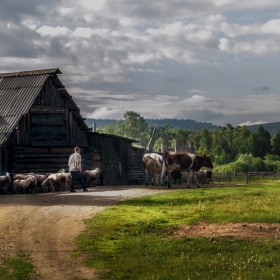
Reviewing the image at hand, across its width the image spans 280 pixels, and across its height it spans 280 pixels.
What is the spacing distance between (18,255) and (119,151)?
1243 inches

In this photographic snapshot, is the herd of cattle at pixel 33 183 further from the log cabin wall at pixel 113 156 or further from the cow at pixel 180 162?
the log cabin wall at pixel 113 156

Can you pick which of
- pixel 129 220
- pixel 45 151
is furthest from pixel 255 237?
pixel 45 151

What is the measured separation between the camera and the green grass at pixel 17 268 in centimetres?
1088

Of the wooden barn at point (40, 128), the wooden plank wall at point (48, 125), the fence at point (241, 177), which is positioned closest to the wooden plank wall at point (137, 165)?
the wooden barn at point (40, 128)

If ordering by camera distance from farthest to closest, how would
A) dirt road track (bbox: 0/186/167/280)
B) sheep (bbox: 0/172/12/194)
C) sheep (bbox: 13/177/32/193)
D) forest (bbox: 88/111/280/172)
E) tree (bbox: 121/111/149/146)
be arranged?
tree (bbox: 121/111/149/146) → forest (bbox: 88/111/280/172) → sheep (bbox: 0/172/12/194) → sheep (bbox: 13/177/32/193) → dirt road track (bbox: 0/186/167/280)

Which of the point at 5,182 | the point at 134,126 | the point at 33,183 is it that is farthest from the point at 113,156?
the point at 134,126

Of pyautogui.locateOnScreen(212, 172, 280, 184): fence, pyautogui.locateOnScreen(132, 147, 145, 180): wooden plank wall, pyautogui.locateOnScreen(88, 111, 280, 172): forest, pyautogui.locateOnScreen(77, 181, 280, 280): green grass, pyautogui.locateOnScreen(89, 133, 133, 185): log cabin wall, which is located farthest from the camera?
pyautogui.locateOnScreen(88, 111, 280, 172): forest

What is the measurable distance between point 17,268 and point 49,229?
405 centimetres

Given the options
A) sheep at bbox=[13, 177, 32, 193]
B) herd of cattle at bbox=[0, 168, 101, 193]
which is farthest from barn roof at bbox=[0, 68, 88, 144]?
sheep at bbox=[13, 177, 32, 193]

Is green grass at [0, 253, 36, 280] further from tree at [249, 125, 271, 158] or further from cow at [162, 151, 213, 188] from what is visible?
tree at [249, 125, 271, 158]

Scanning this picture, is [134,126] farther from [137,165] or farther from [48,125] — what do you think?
[48,125]

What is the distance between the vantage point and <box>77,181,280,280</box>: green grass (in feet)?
37.0

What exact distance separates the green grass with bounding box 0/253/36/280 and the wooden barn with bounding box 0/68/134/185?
2094 centimetres

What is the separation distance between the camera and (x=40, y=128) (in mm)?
36156
